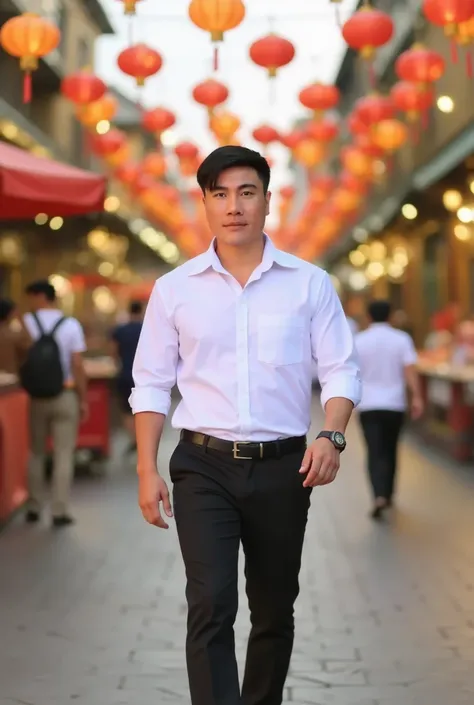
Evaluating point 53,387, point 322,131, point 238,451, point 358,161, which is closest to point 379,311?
point 53,387

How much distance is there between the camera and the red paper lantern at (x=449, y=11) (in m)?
8.30

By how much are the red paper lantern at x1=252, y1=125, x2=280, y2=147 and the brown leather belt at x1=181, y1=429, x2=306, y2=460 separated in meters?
12.8

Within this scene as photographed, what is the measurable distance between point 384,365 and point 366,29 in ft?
9.01

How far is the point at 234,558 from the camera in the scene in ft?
11.7

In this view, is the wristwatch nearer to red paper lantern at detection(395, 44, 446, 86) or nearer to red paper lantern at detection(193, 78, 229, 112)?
red paper lantern at detection(395, 44, 446, 86)

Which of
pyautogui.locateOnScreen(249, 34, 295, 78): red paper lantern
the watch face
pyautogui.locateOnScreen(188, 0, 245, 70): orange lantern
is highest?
pyautogui.locateOnScreen(249, 34, 295, 78): red paper lantern

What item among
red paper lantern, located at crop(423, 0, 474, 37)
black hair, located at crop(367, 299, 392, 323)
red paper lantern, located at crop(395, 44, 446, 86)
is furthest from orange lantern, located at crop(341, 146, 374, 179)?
red paper lantern, located at crop(423, 0, 474, 37)

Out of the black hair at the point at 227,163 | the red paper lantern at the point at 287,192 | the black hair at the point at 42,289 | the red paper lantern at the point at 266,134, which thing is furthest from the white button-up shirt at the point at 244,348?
the red paper lantern at the point at 287,192

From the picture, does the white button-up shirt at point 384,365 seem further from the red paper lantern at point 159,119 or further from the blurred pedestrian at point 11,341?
the red paper lantern at point 159,119

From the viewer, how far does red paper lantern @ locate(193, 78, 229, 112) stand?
470 inches

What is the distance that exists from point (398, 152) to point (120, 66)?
892 inches

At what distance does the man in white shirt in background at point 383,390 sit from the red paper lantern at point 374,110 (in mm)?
4930

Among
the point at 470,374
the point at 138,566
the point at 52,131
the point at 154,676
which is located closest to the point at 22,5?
the point at 52,131

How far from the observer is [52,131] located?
28062 millimetres
